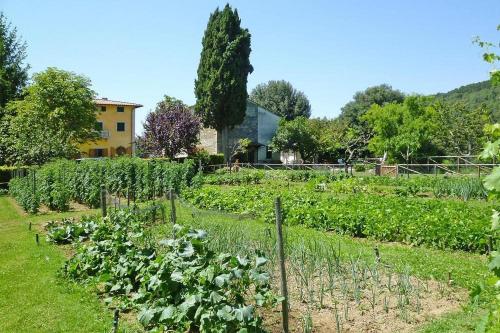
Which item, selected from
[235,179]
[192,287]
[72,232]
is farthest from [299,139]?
[192,287]

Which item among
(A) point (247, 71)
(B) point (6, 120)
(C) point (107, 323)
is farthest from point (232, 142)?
(C) point (107, 323)

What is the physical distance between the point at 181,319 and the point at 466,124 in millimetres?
47631

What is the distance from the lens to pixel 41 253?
9.35m

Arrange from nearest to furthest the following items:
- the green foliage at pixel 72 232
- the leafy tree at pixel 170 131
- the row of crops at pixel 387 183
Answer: the green foliage at pixel 72 232, the row of crops at pixel 387 183, the leafy tree at pixel 170 131

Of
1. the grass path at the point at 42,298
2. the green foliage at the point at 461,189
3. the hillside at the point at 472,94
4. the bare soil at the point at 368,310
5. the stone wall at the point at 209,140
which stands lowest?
the grass path at the point at 42,298

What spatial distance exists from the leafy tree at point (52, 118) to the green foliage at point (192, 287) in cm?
2382

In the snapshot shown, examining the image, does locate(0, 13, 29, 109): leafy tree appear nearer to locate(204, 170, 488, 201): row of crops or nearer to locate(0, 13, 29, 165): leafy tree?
locate(0, 13, 29, 165): leafy tree

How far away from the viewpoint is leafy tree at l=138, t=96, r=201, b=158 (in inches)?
1411

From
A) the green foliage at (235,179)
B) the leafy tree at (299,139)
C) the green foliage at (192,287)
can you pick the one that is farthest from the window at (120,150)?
the green foliage at (192,287)

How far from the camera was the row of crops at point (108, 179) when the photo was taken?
59.5 ft

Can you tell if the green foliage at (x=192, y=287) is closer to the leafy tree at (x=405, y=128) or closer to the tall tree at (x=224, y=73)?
the tall tree at (x=224, y=73)

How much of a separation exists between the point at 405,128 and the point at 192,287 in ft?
127

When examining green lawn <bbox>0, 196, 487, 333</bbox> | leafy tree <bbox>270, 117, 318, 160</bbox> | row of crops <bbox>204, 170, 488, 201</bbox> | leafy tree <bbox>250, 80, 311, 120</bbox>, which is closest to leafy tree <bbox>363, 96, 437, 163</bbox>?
leafy tree <bbox>270, 117, 318, 160</bbox>

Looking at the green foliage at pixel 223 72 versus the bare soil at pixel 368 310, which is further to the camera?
the green foliage at pixel 223 72
